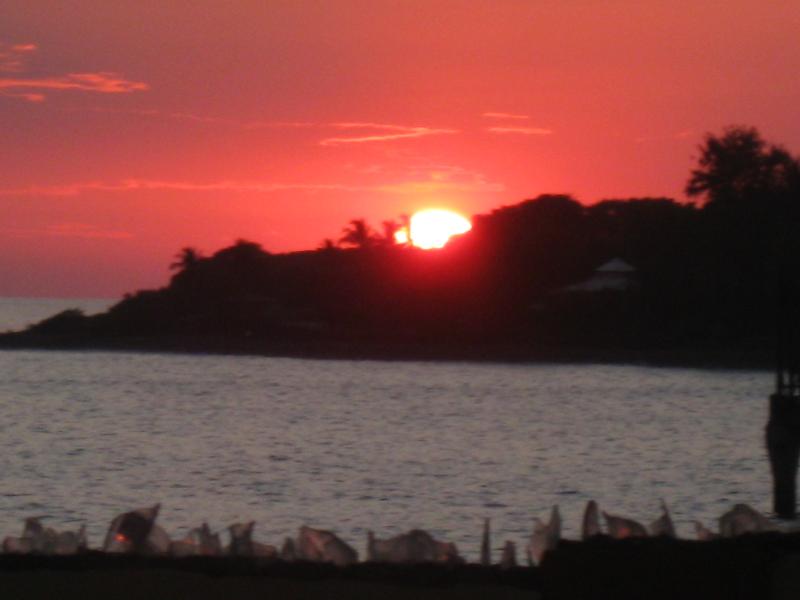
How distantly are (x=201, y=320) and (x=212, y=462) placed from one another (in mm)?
76455

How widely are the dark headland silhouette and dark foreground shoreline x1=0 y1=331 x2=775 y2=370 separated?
200 millimetres

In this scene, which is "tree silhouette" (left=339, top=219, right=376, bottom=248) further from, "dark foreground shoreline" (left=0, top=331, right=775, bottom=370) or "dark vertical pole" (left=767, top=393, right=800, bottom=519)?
"dark vertical pole" (left=767, top=393, right=800, bottom=519)

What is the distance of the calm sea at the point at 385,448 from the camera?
122 ft

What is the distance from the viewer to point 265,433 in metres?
65.8

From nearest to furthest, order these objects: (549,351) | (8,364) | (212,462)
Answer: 1. (212,462)
2. (549,351)
3. (8,364)

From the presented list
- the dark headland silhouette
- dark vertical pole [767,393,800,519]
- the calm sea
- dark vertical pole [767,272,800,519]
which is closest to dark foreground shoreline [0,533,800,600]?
dark vertical pole [767,272,800,519]

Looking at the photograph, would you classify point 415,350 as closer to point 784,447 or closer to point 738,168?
point 738,168

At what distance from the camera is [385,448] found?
56.8m

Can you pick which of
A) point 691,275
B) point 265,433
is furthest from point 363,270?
point 265,433

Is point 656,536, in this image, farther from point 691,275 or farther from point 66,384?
point 66,384

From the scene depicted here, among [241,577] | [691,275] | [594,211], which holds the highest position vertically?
[594,211]

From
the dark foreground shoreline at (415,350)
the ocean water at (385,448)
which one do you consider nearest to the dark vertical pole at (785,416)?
the ocean water at (385,448)

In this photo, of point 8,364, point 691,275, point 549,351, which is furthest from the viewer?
point 8,364

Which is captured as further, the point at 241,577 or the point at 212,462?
the point at 212,462
